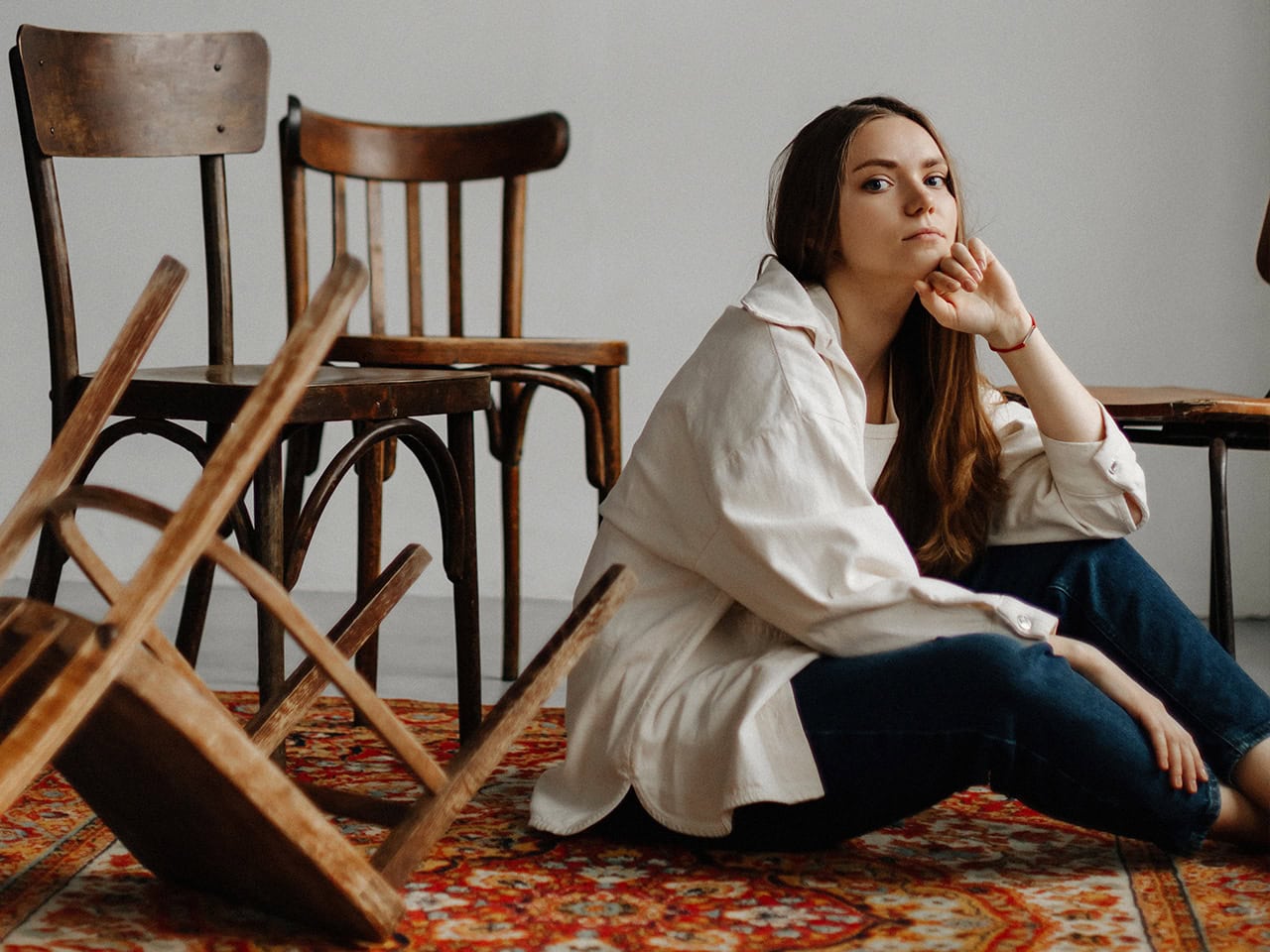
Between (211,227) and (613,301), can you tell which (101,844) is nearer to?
(211,227)

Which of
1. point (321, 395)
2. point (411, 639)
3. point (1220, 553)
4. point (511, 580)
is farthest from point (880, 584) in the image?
point (411, 639)

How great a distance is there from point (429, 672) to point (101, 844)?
926 millimetres

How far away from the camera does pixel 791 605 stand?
1310 millimetres

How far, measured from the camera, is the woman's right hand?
129 centimetres

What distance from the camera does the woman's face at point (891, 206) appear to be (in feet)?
4.66

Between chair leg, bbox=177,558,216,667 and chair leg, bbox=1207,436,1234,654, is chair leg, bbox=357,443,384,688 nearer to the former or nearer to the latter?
chair leg, bbox=177,558,216,667

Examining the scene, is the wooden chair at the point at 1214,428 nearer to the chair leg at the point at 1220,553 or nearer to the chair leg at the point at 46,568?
the chair leg at the point at 1220,553

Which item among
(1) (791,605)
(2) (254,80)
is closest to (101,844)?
(1) (791,605)

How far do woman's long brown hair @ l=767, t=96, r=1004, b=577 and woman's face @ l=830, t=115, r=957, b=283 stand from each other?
20 mm

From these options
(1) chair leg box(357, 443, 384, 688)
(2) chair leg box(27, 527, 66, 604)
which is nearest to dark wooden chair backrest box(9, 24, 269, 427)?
(2) chair leg box(27, 527, 66, 604)

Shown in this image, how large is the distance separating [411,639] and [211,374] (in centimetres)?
109

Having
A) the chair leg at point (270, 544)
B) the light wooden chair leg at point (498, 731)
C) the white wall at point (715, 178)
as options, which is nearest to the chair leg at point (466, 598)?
the chair leg at point (270, 544)

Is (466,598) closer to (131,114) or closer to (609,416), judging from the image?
(609,416)

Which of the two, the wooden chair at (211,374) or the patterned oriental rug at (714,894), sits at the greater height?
the wooden chair at (211,374)
